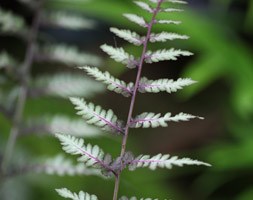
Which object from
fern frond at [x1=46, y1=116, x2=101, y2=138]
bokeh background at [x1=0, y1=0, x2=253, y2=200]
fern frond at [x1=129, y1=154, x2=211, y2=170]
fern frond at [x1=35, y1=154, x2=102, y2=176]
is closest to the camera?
fern frond at [x1=129, y1=154, x2=211, y2=170]

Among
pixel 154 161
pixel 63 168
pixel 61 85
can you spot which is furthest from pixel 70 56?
pixel 154 161

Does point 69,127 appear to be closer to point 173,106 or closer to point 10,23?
point 10,23

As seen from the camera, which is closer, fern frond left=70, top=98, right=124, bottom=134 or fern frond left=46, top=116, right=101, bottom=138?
fern frond left=70, top=98, right=124, bottom=134

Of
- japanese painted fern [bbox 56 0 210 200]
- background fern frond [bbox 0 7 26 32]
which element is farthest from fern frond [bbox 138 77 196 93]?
background fern frond [bbox 0 7 26 32]

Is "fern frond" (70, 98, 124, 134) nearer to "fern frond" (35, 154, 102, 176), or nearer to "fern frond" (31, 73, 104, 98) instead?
"fern frond" (35, 154, 102, 176)

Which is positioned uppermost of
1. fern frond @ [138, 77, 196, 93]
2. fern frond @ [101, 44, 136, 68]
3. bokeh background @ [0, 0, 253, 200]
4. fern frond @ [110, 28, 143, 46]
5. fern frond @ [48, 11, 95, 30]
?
fern frond @ [110, 28, 143, 46]

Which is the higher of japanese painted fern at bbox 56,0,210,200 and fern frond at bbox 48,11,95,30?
fern frond at bbox 48,11,95,30

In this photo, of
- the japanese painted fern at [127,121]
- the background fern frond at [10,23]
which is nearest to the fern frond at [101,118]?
the japanese painted fern at [127,121]

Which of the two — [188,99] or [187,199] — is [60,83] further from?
[188,99]

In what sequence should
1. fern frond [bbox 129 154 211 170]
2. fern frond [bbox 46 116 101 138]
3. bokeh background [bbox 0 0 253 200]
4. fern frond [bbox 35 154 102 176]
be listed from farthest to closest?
bokeh background [bbox 0 0 253 200]
fern frond [bbox 46 116 101 138]
fern frond [bbox 35 154 102 176]
fern frond [bbox 129 154 211 170]
